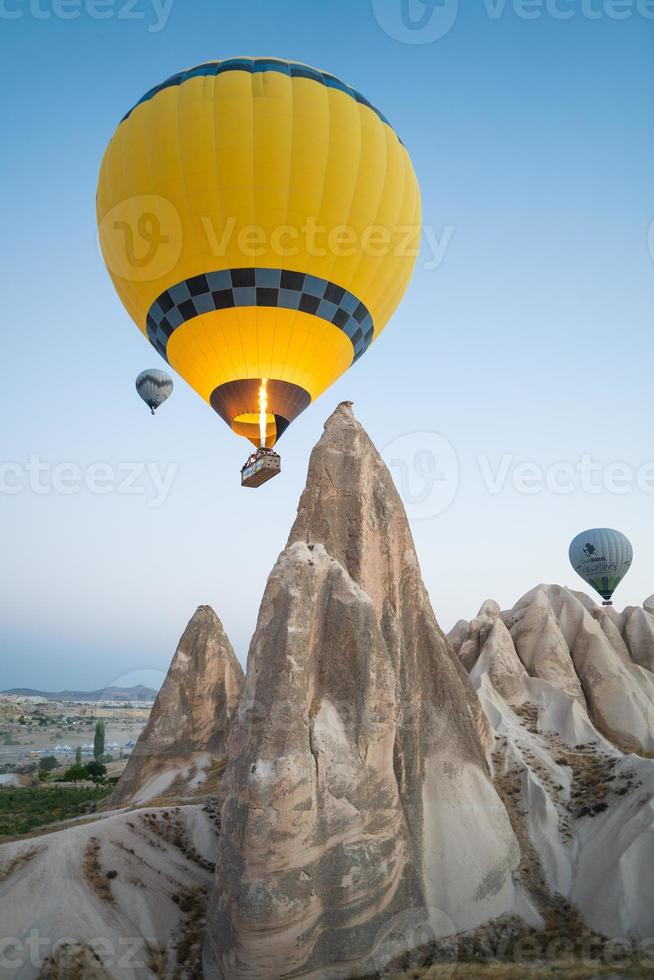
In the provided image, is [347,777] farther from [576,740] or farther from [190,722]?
[190,722]

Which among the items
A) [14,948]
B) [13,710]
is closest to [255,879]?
[14,948]

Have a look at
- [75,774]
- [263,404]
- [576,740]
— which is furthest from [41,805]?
[576,740]

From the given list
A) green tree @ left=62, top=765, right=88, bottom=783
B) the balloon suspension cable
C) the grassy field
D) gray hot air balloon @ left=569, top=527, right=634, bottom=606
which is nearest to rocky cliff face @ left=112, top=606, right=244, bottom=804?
the grassy field

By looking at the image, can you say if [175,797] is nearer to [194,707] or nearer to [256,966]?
[194,707]

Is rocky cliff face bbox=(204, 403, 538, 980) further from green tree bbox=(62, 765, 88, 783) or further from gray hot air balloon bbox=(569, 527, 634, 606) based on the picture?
green tree bbox=(62, 765, 88, 783)

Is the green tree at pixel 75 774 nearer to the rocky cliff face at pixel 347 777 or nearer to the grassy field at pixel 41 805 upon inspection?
the grassy field at pixel 41 805

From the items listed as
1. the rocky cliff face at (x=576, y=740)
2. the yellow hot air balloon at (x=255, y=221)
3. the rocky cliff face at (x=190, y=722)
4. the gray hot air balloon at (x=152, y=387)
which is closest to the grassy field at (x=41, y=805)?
the rocky cliff face at (x=190, y=722)
